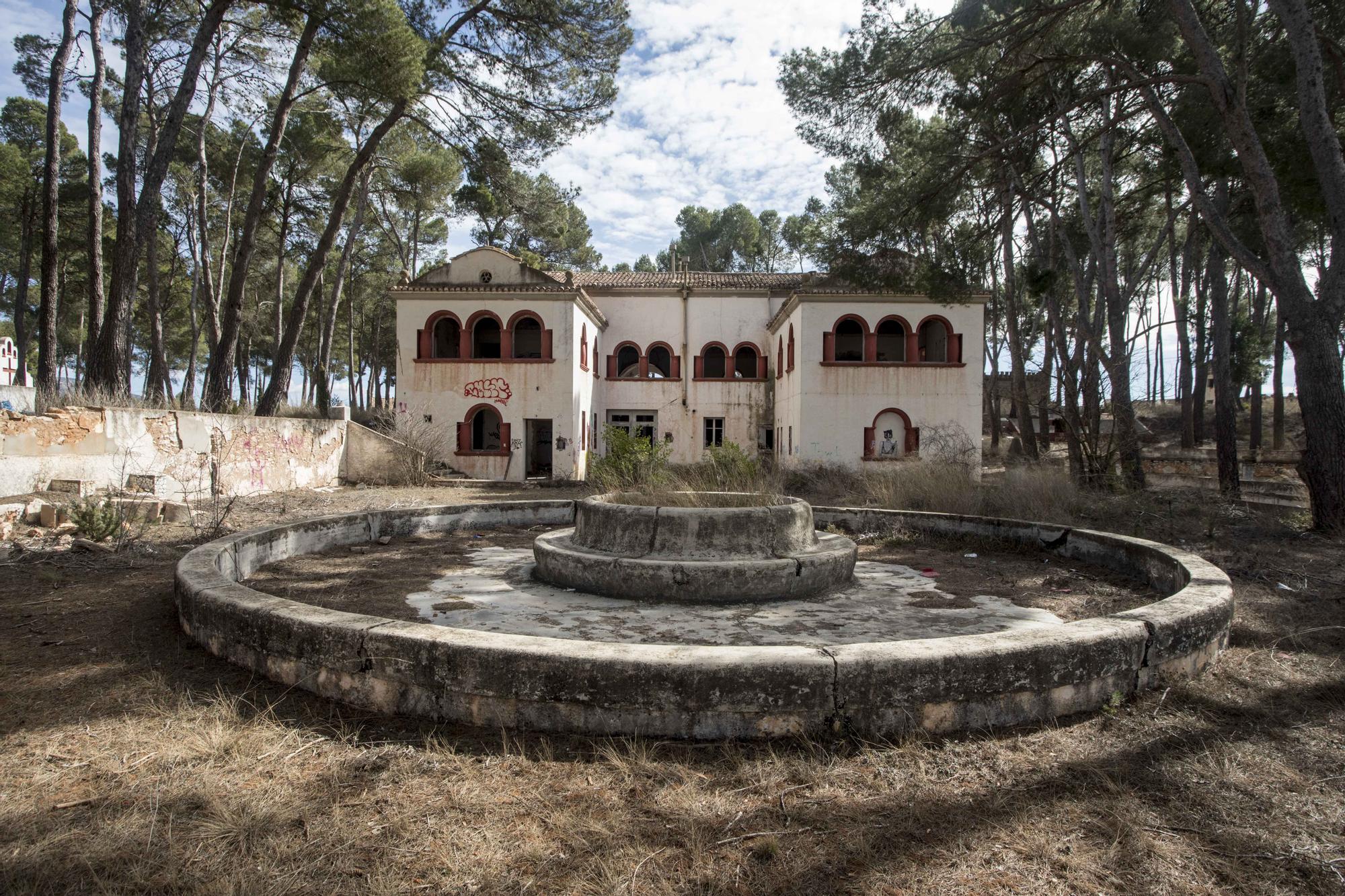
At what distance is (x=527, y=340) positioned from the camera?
2500 centimetres

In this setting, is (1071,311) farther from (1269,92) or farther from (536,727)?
(536,727)

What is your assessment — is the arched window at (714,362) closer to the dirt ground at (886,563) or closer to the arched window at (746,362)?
the arched window at (746,362)

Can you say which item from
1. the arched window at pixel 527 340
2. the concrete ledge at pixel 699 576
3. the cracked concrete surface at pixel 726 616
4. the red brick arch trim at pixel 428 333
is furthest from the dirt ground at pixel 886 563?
the arched window at pixel 527 340

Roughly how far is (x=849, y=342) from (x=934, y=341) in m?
2.90

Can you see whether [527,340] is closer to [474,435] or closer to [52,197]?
[474,435]

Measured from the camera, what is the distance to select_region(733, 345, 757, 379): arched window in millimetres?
26516

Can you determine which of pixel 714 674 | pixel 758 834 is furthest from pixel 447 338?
pixel 758 834

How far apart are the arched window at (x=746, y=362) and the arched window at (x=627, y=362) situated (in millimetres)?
3678

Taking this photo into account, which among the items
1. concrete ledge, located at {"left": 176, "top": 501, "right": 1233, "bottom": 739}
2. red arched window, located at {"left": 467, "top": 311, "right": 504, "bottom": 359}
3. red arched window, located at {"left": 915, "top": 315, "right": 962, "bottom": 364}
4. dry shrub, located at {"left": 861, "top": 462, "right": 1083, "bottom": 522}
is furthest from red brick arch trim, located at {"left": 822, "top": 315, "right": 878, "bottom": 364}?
concrete ledge, located at {"left": 176, "top": 501, "right": 1233, "bottom": 739}

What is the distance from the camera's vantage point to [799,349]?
21.6 m

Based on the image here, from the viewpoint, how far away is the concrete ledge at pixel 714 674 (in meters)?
2.94

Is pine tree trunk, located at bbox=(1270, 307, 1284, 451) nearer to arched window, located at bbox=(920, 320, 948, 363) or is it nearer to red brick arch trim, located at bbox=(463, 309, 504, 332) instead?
arched window, located at bbox=(920, 320, 948, 363)

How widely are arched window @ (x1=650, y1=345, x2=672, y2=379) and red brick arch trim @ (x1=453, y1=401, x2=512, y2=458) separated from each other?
638 cm

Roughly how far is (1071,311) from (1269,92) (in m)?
19.1
